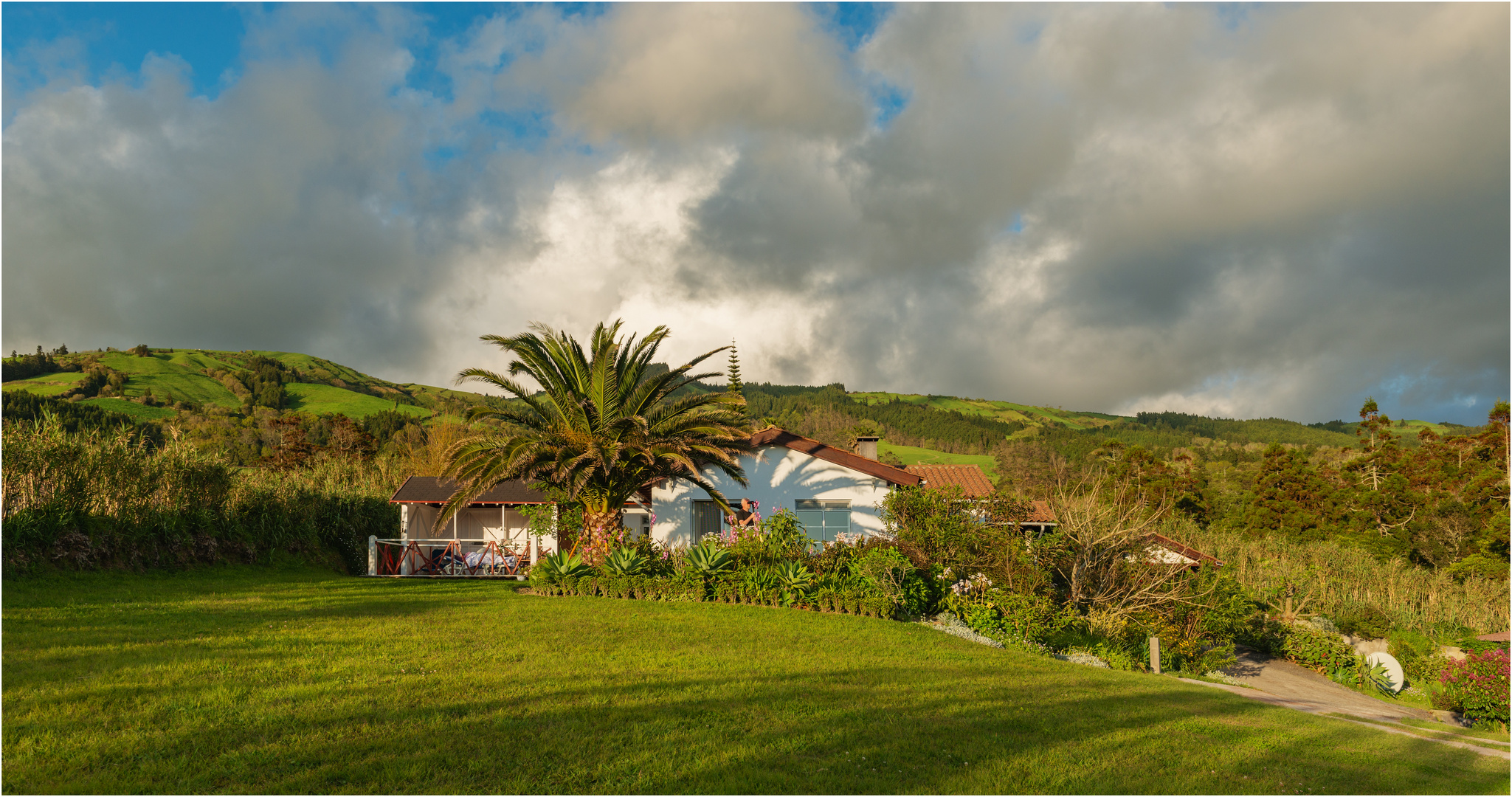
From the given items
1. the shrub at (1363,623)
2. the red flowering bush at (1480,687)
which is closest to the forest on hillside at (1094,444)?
the red flowering bush at (1480,687)

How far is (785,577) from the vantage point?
14.0m

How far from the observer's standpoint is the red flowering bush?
1253cm

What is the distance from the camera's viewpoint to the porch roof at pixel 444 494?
A: 23.6 metres

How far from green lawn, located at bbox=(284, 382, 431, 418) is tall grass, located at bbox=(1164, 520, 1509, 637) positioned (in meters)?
78.1

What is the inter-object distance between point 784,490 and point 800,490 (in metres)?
0.45

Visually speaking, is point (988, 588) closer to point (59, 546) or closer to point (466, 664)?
point (466, 664)

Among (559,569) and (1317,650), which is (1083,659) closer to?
(559,569)

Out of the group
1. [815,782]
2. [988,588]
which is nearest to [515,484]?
[988,588]

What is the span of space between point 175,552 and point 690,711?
48.9 feet

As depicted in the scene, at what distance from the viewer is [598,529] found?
16.8 meters

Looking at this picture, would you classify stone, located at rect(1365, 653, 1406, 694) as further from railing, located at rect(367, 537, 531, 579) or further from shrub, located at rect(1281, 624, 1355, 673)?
railing, located at rect(367, 537, 531, 579)

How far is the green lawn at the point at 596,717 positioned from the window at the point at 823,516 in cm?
1035

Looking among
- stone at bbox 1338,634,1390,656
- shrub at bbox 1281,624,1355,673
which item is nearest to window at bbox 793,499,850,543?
shrub at bbox 1281,624,1355,673

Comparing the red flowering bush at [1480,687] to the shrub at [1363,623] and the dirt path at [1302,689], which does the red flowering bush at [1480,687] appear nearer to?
the dirt path at [1302,689]
